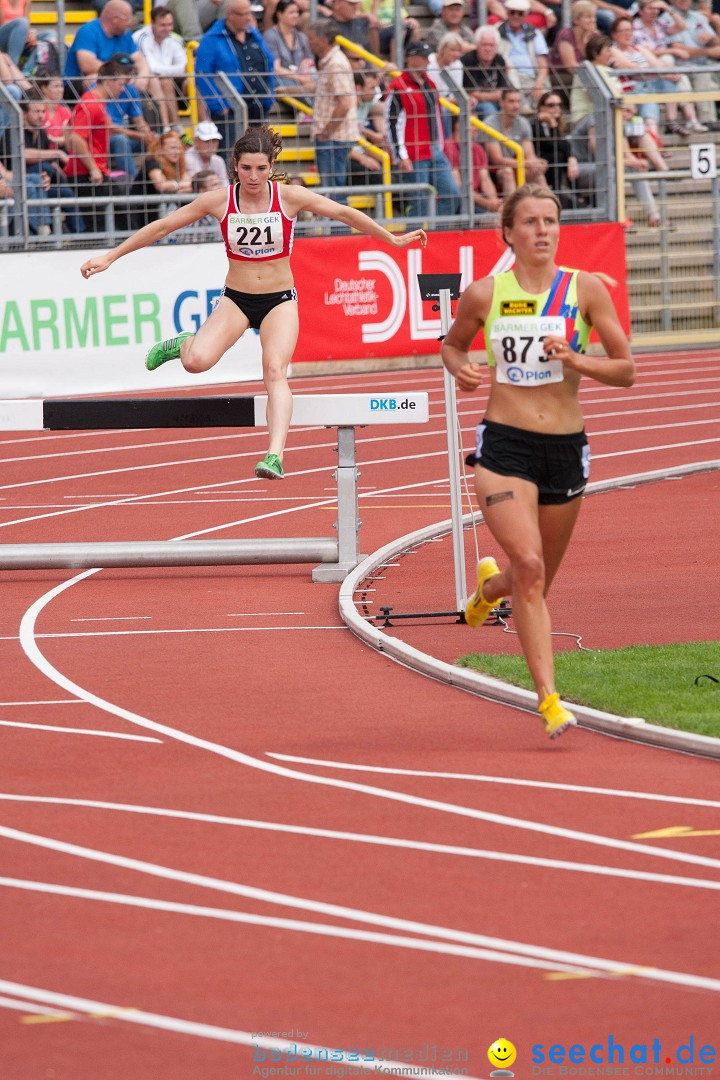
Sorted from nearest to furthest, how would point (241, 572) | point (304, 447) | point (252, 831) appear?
point (252, 831) → point (241, 572) → point (304, 447)

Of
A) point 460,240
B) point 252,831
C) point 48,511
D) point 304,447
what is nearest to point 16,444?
point 304,447

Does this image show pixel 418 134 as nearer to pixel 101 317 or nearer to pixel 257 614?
pixel 101 317

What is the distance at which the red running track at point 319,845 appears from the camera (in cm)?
439

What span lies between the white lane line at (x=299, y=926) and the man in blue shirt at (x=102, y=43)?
688 inches

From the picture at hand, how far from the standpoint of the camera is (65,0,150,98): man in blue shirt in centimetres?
2178

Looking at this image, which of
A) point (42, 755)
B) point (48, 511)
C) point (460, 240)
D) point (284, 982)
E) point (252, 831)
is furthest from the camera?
point (460, 240)

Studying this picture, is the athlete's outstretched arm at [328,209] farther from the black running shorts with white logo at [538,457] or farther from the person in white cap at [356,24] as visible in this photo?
the person in white cap at [356,24]

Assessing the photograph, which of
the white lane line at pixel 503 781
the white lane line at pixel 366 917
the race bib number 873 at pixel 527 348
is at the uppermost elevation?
the race bib number 873 at pixel 527 348

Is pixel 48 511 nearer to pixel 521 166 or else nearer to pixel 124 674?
pixel 124 674

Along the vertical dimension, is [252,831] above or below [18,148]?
below

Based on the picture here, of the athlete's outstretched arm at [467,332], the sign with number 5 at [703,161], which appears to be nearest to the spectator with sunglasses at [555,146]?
the sign with number 5 at [703,161]

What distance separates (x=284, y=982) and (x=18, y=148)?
1766 cm

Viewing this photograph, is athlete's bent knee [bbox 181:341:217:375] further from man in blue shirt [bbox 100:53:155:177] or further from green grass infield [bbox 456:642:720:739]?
man in blue shirt [bbox 100:53:155:177]

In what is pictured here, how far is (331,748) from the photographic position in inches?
291
